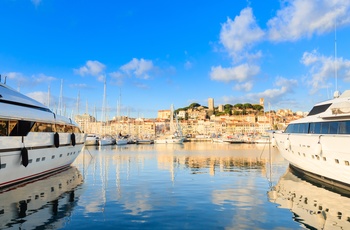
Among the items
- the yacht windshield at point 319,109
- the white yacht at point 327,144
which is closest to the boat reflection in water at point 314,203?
the white yacht at point 327,144

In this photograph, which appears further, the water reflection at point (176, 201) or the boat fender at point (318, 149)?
the boat fender at point (318, 149)

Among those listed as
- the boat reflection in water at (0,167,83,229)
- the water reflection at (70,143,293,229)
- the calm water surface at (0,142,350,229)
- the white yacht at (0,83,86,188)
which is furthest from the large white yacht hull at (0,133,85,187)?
the water reflection at (70,143,293,229)

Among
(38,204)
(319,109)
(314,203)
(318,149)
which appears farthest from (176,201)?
(319,109)

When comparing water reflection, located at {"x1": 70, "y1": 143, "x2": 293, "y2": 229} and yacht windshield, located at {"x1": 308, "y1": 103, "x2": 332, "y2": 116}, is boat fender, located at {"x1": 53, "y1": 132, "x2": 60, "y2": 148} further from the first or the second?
yacht windshield, located at {"x1": 308, "y1": 103, "x2": 332, "y2": 116}

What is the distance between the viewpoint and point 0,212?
1104 centimetres

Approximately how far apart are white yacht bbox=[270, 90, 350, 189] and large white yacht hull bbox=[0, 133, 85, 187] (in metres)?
15.3

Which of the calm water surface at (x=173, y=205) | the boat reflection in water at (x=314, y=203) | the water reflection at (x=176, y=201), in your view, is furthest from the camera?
the boat reflection in water at (x=314, y=203)

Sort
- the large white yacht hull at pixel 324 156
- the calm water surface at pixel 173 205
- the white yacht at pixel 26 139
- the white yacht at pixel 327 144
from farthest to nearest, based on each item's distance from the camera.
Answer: the white yacht at pixel 26 139 → the white yacht at pixel 327 144 → the large white yacht hull at pixel 324 156 → the calm water surface at pixel 173 205

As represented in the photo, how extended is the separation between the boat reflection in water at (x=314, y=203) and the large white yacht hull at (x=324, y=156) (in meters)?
0.69

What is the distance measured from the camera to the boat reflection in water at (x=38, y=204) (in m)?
9.87

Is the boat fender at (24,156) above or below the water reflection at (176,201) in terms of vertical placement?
above

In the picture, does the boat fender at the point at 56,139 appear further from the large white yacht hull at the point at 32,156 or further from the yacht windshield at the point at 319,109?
the yacht windshield at the point at 319,109

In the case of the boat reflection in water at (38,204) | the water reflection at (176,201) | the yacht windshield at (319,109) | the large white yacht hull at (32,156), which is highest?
the yacht windshield at (319,109)

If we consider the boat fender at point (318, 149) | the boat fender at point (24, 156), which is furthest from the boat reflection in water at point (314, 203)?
the boat fender at point (24, 156)
